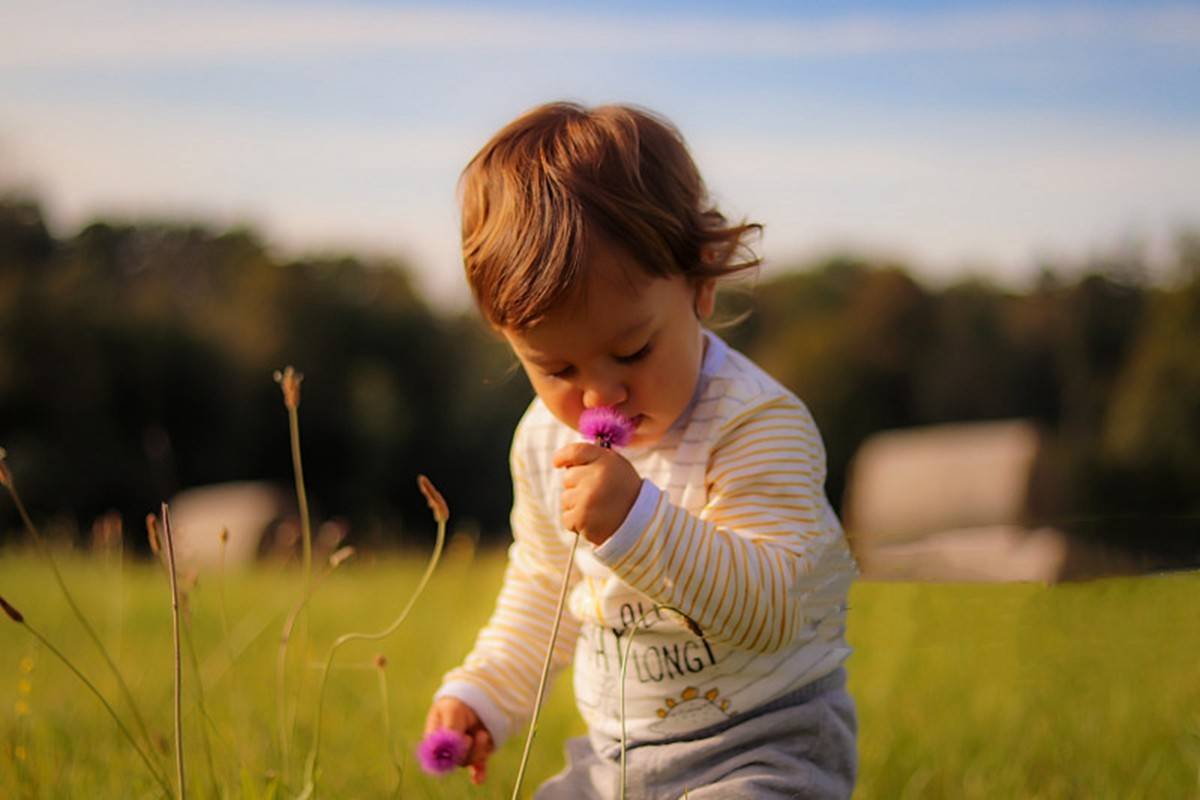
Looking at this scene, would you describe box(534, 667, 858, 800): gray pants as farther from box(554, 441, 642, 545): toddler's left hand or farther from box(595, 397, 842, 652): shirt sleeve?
box(554, 441, 642, 545): toddler's left hand

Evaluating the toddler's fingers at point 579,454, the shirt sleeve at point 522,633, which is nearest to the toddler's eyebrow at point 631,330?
the toddler's fingers at point 579,454

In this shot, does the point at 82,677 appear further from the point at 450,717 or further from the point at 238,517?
the point at 238,517

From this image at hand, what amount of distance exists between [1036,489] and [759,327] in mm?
9817

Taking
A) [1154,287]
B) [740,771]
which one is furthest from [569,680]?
[1154,287]

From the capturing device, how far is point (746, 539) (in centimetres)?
152

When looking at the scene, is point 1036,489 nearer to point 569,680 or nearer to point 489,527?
point 569,680

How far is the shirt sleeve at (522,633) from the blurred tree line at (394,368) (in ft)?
31.0

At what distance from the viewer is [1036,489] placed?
950cm

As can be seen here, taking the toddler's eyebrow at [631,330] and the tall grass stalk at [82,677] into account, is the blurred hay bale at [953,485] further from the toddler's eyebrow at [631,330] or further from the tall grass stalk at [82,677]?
the tall grass stalk at [82,677]

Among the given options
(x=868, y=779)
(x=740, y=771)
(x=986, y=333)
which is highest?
(x=740, y=771)

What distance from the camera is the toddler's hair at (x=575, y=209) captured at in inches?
59.1

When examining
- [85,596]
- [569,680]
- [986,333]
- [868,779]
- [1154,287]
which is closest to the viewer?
[868,779]

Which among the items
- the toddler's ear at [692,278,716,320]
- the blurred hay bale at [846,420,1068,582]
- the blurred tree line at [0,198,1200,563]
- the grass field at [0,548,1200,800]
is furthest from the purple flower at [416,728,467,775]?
the blurred tree line at [0,198,1200,563]

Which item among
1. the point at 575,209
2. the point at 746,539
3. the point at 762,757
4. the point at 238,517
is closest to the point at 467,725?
the point at 762,757
